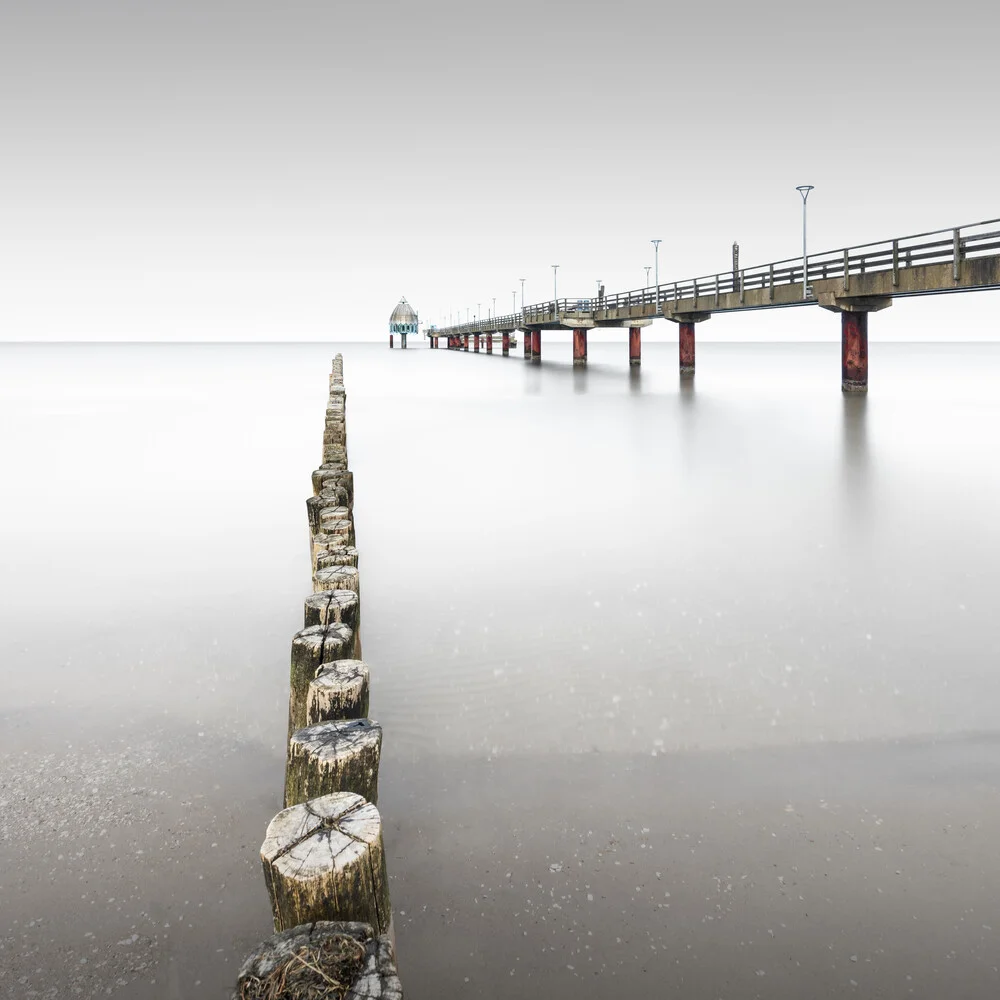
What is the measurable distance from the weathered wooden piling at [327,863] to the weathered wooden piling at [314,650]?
1.44 m

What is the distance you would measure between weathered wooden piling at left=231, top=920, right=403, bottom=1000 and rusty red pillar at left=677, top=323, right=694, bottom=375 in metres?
43.1

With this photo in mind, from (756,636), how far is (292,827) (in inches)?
194

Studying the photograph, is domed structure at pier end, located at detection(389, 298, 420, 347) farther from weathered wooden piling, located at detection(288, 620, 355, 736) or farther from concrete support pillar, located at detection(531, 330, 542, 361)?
weathered wooden piling, located at detection(288, 620, 355, 736)

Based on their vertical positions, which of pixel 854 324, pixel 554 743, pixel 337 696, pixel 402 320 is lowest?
pixel 554 743

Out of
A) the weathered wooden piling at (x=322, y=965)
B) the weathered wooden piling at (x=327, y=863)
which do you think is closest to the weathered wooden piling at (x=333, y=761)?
the weathered wooden piling at (x=327, y=863)

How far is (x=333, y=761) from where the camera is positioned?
317 centimetres

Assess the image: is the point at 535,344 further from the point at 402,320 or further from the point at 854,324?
the point at 402,320

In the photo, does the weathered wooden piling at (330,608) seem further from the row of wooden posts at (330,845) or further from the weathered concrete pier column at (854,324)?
the weathered concrete pier column at (854,324)

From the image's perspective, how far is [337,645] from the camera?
4172 millimetres

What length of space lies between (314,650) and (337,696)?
1.91 ft

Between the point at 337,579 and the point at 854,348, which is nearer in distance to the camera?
the point at 337,579

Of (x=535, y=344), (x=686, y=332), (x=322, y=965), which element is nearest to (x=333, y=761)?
(x=322, y=965)

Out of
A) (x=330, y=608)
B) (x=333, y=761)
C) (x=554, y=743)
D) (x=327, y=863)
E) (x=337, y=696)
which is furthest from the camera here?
(x=554, y=743)

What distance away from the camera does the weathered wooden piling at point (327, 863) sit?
247cm
